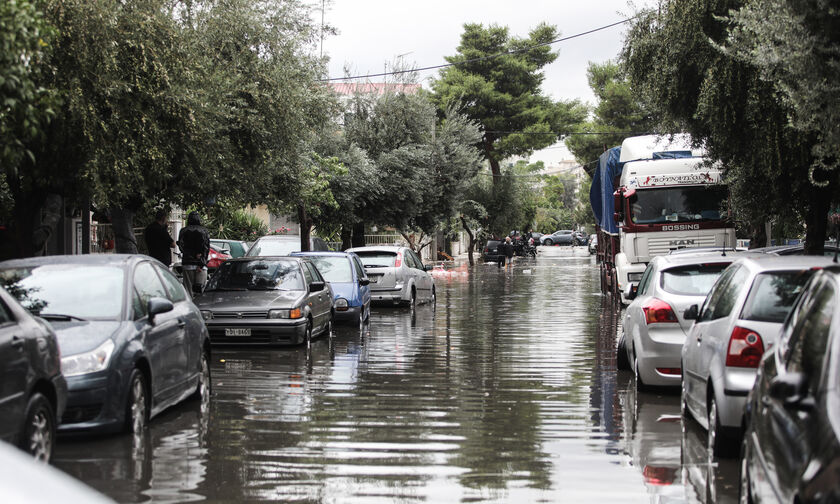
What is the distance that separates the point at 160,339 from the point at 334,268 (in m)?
11.1

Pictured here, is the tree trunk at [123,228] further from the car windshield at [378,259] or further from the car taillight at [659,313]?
the car taillight at [659,313]

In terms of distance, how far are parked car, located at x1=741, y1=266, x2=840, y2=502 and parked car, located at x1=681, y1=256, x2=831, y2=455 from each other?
1.45m

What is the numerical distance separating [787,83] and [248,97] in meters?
9.78

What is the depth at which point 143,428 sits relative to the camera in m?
8.77

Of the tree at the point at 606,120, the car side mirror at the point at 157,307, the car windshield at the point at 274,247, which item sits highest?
the tree at the point at 606,120

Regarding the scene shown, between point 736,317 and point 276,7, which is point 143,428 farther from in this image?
point 276,7

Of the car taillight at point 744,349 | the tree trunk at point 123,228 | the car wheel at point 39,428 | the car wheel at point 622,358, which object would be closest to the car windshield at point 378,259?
the tree trunk at point 123,228

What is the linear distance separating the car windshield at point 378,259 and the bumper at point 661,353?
531 inches

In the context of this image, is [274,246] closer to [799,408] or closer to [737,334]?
[737,334]

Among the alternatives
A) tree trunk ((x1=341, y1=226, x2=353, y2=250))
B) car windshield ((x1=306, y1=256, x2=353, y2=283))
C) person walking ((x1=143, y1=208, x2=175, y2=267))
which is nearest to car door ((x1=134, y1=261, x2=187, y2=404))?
person walking ((x1=143, y1=208, x2=175, y2=267))

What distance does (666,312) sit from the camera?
10914 millimetres

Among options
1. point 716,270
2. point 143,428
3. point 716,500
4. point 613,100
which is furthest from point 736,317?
point 613,100

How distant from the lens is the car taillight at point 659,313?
10.9 m

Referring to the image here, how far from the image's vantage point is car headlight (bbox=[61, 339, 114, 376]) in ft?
26.3
